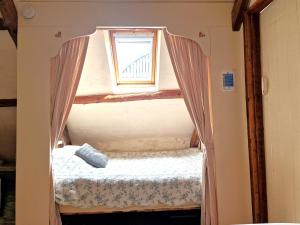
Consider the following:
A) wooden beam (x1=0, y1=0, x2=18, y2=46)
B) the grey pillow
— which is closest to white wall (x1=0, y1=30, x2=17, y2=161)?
wooden beam (x1=0, y1=0, x2=18, y2=46)

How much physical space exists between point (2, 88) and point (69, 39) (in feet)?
2.98

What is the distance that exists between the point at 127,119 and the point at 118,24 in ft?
5.86

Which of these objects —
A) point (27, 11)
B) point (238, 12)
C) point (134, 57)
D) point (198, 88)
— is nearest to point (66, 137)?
point (134, 57)

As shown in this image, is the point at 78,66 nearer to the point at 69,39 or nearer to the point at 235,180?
the point at 69,39

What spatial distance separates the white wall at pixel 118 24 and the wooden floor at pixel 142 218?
0.62 meters

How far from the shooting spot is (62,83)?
2965mm

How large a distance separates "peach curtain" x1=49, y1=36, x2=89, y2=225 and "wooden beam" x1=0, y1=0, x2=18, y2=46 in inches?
16.8

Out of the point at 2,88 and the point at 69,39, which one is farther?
the point at 2,88

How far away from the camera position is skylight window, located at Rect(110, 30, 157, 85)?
3627 millimetres

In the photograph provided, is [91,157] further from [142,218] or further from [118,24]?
[118,24]

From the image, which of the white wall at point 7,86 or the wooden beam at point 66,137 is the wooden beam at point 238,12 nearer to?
the white wall at point 7,86

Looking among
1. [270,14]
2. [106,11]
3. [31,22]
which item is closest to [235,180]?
[270,14]

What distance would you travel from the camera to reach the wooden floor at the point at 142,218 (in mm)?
3453

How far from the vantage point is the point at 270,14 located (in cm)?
252
